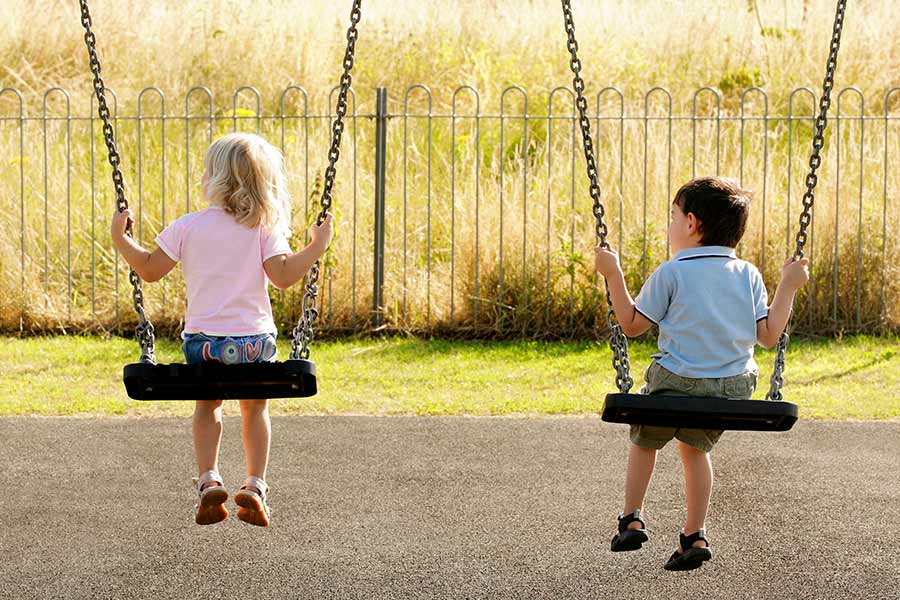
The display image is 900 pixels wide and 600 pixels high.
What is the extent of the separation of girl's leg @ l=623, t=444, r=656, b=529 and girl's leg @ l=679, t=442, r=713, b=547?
0.11 metres

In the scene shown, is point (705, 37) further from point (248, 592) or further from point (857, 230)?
point (248, 592)

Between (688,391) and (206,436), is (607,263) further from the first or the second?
(206,436)

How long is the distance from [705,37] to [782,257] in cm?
617

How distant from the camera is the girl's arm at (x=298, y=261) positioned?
424 centimetres

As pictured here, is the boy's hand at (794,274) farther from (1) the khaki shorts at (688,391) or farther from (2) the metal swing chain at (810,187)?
(1) the khaki shorts at (688,391)

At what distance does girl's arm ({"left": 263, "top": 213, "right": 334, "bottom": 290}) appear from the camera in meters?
4.24

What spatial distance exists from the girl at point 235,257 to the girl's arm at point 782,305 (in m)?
1.38

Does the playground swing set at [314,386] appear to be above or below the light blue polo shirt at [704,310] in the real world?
below

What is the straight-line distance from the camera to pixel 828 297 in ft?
34.1

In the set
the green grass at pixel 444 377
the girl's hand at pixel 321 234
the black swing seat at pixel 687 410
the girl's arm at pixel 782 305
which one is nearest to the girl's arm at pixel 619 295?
the black swing seat at pixel 687 410

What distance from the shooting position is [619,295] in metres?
4.10

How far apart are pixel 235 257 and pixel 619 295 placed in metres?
1.21

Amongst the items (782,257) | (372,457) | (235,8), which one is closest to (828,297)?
(782,257)

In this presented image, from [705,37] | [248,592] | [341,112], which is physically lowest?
[248,592]
